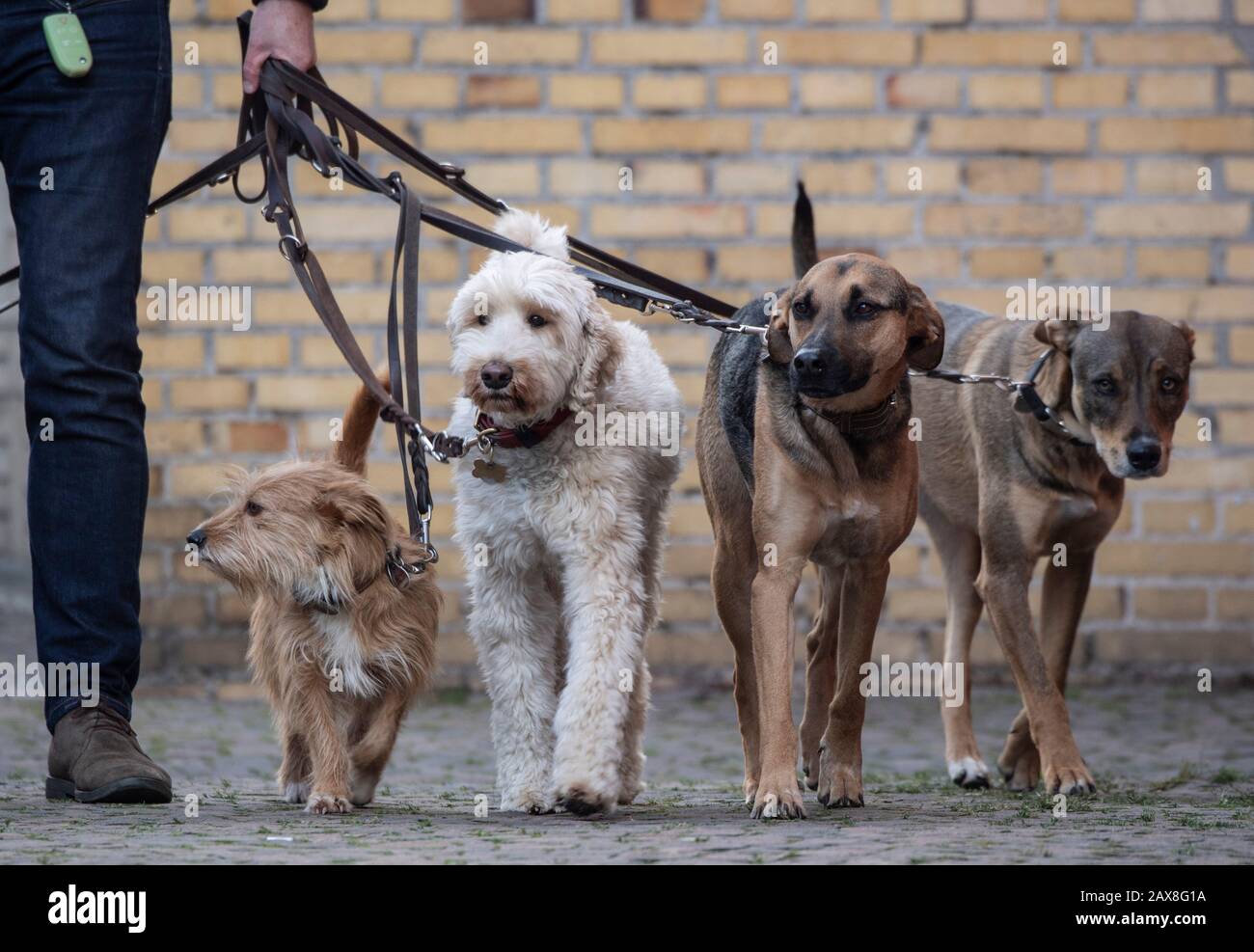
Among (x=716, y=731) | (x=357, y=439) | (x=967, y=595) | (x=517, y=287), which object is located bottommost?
(x=716, y=731)

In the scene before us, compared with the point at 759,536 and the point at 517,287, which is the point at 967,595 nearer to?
the point at 759,536

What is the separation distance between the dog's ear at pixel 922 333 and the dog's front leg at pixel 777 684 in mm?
652

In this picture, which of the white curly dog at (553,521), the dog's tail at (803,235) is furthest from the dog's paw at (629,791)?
the dog's tail at (803,235)

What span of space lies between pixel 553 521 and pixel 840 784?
3.75ft

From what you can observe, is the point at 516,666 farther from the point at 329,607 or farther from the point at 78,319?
the point at 78,319

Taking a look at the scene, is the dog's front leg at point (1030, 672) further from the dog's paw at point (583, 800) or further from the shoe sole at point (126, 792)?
the shoe sole at point (126, 792)

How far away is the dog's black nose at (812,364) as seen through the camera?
482 cm

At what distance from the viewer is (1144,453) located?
564 cm

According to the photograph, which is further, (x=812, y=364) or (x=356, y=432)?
(x=356, y=432)

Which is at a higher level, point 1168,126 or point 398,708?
point 1168,126

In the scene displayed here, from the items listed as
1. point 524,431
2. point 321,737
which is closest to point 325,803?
point 321,737

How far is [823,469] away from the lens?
5.07m
